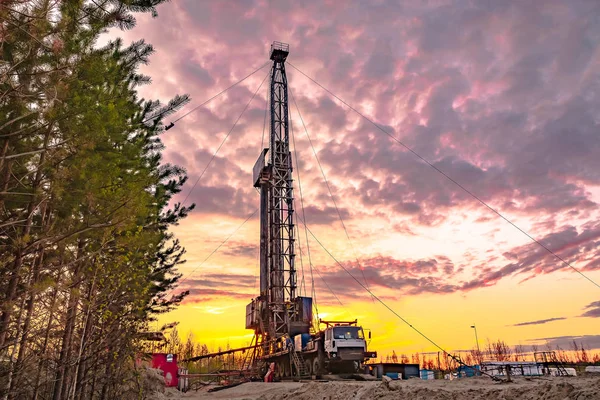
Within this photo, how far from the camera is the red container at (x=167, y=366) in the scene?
3750 cm

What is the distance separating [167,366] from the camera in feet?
126

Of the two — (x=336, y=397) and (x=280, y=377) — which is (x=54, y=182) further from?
(x=280, y=377)

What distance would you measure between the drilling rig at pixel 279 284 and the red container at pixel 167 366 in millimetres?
7576

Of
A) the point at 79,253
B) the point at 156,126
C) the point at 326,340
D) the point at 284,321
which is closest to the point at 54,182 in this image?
the point at 79,253

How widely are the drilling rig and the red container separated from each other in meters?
7.58

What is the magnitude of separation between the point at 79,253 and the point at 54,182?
3961 millimetres

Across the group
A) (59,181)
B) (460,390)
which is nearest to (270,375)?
(460,390)

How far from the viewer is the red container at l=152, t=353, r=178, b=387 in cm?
3750

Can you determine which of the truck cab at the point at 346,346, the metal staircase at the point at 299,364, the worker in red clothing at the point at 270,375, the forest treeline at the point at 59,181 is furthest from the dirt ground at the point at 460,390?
the worker in red clothing at the point at 270,375

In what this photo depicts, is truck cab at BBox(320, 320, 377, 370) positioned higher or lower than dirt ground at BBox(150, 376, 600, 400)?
higher

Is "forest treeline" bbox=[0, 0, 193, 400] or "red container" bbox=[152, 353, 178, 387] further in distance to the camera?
"red container" bbox=[152, 353, 178, 387]

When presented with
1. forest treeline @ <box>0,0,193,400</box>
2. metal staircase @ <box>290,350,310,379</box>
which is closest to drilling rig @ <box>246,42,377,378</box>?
metal staircase @ <box>290,350,310,379</box>

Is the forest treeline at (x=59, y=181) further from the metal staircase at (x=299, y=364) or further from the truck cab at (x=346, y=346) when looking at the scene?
the metal staircase at (x=299, y=364)

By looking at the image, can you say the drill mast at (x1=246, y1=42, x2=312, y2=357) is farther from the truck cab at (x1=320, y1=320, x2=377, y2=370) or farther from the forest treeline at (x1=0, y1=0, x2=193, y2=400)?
the forest treeline at (x1=0, y1=0, x2=193, y2=400)
